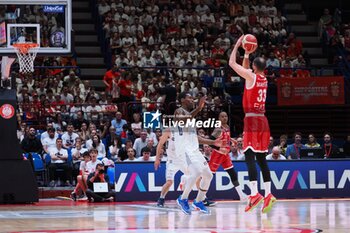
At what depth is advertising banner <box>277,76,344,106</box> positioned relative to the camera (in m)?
28.2

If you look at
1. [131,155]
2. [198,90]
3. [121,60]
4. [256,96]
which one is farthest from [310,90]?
[256,96]

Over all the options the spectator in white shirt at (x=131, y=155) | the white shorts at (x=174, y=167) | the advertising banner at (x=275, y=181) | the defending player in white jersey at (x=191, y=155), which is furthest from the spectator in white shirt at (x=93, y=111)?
the defending player in white jersey at (x=191, y=155)

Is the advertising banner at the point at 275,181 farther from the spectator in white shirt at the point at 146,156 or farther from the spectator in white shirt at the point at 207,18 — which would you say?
the spectator in white shirt at the point at 207,18

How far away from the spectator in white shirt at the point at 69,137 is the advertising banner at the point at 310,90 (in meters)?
7.71

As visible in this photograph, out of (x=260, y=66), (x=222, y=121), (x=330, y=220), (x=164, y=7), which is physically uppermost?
(x=164, y=7)

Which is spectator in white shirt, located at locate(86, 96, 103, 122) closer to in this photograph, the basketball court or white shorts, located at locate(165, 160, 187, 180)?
the basketball court

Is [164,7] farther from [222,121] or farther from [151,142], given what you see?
[222,121]

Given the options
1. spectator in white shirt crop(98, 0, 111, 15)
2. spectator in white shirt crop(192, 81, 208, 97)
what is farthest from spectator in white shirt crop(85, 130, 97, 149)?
spectator in white shirt crop(98, 0, 111, 15)

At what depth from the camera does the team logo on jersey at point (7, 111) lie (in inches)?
766

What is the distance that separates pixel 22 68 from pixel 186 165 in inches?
207

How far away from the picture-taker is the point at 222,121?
723 inches

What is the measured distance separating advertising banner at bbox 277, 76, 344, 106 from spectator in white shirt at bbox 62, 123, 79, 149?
25.3ft

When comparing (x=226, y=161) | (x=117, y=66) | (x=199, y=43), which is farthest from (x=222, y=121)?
(x=199, y=43)

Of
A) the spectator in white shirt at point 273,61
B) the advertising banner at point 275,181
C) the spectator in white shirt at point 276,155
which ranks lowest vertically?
the advertising banner at point 275,181
